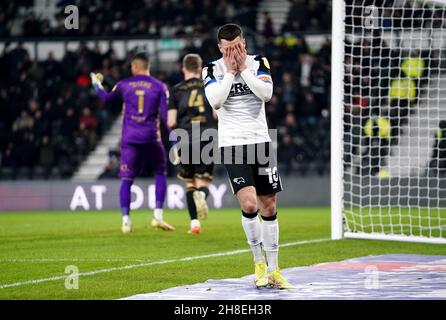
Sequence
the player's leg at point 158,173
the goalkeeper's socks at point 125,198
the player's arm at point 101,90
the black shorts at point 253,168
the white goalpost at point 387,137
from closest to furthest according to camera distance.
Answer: the black shorts at point 253,168 < the white goalpost at point 387,137 < the player's arm at point 101,90 < the goalkeeper's socks at point 125,198 < the player's leg at point 158,173

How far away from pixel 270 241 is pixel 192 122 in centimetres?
531

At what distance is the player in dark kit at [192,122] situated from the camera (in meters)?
13.2

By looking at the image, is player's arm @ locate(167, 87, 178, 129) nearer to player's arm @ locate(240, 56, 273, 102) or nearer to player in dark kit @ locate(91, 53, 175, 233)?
player in dark kit @ locate(91, 53, 175, 233)

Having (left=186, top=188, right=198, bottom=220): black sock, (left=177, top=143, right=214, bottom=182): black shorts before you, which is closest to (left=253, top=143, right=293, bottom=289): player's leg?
(left=177, top=143, right=214, bottom=182): black shorts

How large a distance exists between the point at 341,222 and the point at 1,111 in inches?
522

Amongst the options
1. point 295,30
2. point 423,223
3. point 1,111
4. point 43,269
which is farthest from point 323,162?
point 43,269

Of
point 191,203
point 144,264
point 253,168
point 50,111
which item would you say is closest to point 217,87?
point 253,168

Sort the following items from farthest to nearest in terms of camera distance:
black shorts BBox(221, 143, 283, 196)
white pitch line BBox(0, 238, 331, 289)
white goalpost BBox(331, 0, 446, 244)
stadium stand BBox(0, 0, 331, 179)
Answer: stadium stand BBox(0, 0, 331, 179), white goalpost BBox(331, 0, 446, 244), white pitch line BBox(0, 238, 331, 289), black shorts BBox(221, 143, 283, 196)

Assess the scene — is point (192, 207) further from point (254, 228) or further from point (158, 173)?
point (254, 228)

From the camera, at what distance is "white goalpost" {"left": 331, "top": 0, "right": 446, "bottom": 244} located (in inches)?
499

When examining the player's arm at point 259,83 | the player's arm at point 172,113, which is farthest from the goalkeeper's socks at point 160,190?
the player's arm at point 259,83

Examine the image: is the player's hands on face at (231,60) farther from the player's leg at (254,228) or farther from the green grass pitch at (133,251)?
the green grass pitch at (133,251)

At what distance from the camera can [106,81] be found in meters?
23.7

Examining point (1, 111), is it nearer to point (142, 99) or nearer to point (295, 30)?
point (295, 30)
